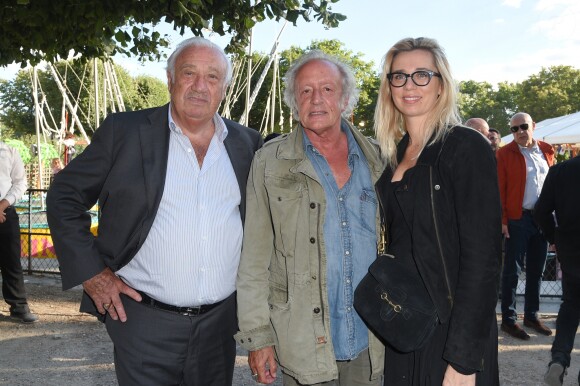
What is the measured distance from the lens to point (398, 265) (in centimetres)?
225

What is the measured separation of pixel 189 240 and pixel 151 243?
189mm

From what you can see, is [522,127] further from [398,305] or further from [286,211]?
[398,305]

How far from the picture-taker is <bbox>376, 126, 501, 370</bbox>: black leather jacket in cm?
200

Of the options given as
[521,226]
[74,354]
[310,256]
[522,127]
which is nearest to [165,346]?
[310,256]

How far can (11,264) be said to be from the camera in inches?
260

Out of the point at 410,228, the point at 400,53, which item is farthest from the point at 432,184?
the point at 400,53

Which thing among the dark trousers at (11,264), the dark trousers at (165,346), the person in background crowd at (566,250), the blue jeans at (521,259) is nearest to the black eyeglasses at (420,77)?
the dark trousers at (165,346)

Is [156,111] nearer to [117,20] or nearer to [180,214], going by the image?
[180,214]

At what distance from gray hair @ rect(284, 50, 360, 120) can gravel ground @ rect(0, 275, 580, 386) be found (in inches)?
116

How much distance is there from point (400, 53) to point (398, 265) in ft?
2.91

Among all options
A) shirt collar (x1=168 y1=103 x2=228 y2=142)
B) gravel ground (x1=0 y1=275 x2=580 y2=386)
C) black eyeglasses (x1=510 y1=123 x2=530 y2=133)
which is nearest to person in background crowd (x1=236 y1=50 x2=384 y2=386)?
shirt collar (x1=168 y1=103 x2=228 y2=142)

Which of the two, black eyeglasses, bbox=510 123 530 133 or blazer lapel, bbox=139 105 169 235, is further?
black eyeglasses, bbox=510 123 530 133

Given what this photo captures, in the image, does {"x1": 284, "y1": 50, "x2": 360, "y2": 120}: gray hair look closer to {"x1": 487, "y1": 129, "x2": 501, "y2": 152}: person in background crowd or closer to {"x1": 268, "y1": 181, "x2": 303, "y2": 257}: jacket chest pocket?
{"x1": 268, "y1": 181, "x2": 303, "y2": 257}: jacket chest pocket

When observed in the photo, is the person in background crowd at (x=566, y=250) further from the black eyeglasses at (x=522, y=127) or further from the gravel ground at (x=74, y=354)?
the black eyeglasses at (x=522, y=127)
